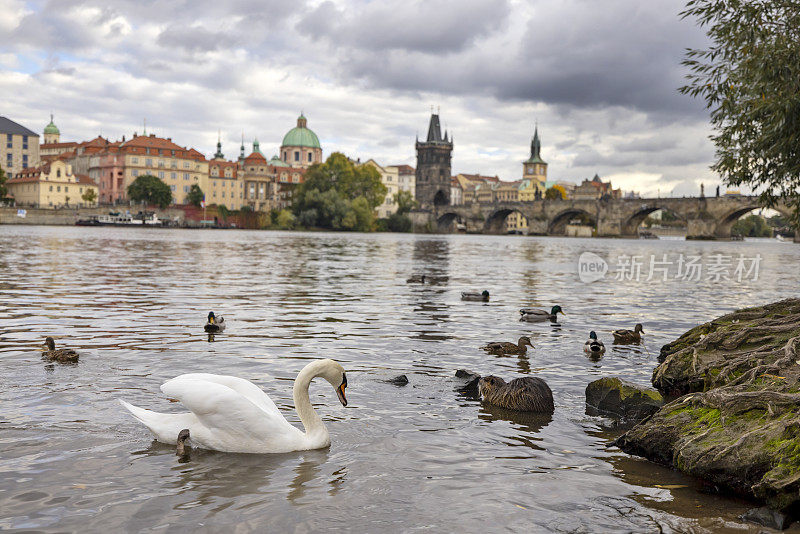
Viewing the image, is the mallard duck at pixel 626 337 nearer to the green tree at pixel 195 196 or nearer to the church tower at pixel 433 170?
the green tree at pixel 195 196

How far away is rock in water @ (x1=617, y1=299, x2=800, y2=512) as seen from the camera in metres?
5.49

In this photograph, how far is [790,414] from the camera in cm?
588

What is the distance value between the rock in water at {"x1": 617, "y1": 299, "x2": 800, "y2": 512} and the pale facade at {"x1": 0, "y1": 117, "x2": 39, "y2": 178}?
163857 millimetres

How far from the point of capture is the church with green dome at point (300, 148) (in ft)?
620

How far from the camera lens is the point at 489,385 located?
855 cm

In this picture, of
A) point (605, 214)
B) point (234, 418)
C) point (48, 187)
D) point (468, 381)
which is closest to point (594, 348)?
point (468, 381)

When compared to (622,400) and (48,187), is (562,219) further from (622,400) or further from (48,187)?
(622,400)

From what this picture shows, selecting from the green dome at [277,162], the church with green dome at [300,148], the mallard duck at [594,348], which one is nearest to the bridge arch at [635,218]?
the church with green dome at [300,148]

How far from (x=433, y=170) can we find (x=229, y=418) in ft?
570

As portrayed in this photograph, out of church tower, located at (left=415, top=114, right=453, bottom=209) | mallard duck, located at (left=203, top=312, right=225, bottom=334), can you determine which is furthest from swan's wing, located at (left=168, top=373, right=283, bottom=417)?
church tower, located at (left=415, top=114, right=453, bottom=209)

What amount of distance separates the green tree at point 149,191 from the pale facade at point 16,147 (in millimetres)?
35995

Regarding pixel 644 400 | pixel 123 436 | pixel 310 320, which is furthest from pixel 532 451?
pixel 310 320

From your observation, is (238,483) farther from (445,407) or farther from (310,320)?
(310,320)

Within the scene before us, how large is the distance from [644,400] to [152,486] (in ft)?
17.8
